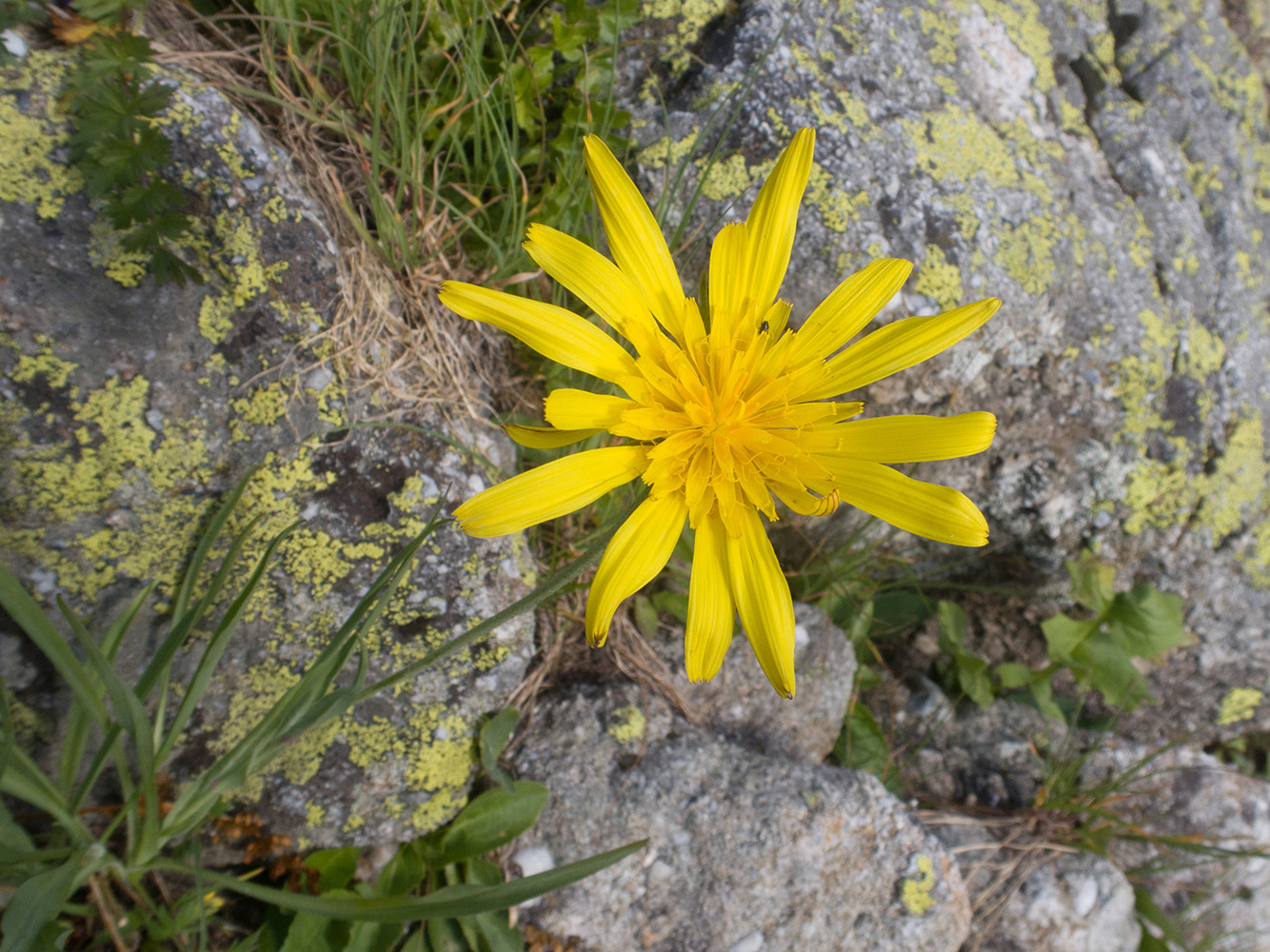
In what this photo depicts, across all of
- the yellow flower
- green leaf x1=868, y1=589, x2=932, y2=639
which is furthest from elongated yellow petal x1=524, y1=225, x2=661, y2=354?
green leaf x1=868, y1=589, x2=932, y2=639

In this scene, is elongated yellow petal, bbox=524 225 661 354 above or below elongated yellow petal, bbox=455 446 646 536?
above

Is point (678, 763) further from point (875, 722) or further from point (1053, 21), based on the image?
point (1053, 21)

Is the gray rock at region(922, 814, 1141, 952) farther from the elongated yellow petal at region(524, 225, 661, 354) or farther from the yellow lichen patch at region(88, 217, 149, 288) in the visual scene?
the yellow lichen patch at region(88, 217, 149, 288)

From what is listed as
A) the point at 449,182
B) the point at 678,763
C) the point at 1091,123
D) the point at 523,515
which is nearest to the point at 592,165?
the point at 523,515

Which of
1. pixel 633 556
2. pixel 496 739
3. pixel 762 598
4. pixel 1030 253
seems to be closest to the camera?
pixel 633 556

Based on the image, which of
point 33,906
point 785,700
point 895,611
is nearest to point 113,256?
point 33,906

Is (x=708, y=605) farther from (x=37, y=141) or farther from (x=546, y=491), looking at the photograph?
(x=37, y=141)
